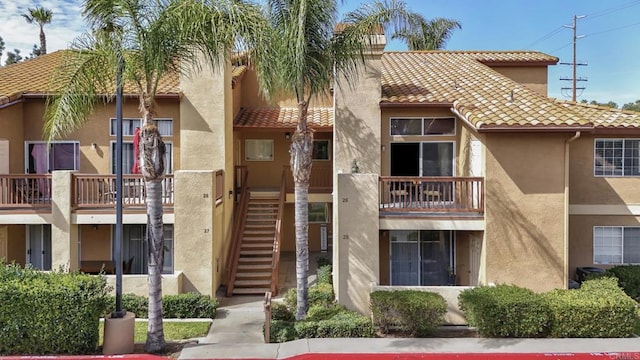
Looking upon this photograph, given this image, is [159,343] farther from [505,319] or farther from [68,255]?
[505,319]

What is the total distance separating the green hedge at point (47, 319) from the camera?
10117 millimetres

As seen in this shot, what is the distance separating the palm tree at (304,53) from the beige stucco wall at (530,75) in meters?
12.2

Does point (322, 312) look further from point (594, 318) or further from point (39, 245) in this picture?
point (39, 245)

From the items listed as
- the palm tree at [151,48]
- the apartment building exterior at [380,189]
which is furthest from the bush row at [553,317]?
the palm tree at [151,48]

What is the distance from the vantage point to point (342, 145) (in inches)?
622

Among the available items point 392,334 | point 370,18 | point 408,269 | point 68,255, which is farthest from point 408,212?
point 68,255

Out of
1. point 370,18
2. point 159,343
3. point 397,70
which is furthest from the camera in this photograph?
point 397,70

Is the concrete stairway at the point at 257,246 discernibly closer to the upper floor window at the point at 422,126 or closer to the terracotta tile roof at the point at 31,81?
the terracotta tile roof at the point at 31,81

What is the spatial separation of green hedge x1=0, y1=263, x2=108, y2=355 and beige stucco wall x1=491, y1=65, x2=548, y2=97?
19.9 m

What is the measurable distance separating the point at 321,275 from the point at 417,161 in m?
5.13

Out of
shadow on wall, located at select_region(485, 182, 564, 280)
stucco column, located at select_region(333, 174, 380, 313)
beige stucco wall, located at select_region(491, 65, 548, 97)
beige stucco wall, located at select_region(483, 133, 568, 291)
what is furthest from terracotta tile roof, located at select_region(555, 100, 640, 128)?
stucco column, located at select_region(333, 174, 380, 313)

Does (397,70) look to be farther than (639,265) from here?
Yes

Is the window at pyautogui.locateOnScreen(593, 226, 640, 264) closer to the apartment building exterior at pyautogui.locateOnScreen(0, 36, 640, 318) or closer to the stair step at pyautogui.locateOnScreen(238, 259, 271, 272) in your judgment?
the apartment building exterior at pyautogui.locateOnScreen(0, 36, 640, 318)

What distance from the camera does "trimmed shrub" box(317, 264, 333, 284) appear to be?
15.8 meters
